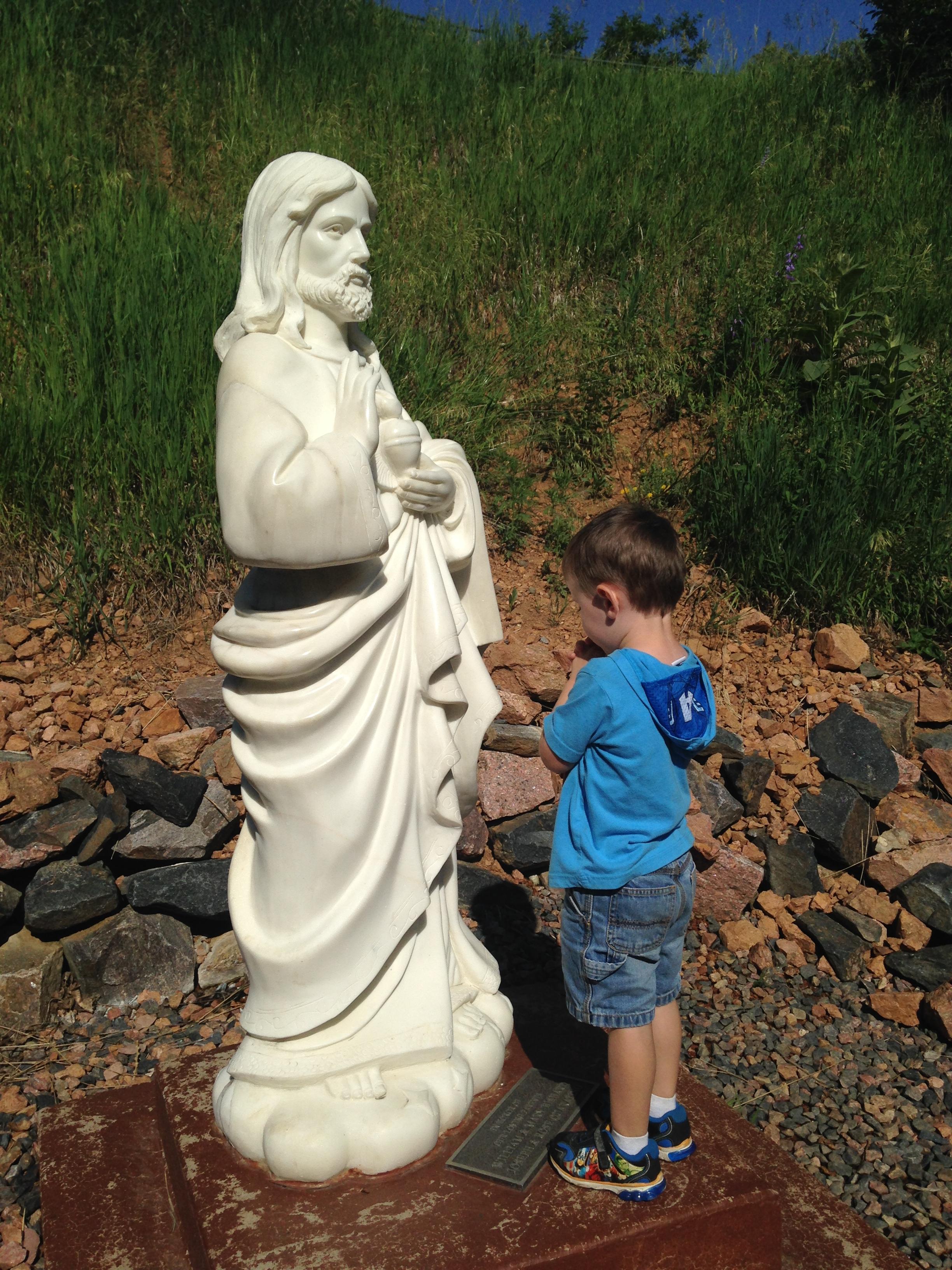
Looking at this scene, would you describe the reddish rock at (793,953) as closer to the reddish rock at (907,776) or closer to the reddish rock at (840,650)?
the reddish rock at (907,776)

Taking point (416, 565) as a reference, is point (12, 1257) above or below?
below

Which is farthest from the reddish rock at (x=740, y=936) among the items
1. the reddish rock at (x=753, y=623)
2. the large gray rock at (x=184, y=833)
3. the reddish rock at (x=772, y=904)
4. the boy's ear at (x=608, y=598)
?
the boy's ear at (x=608, y=598)

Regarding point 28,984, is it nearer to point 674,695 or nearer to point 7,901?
point 7,901

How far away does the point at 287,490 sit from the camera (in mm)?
1979

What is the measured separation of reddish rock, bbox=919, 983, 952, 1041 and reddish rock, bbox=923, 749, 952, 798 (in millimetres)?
1423

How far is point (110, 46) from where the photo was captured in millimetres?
7797

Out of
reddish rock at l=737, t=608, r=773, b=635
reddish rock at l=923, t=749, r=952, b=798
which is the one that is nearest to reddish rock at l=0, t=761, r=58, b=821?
reddish rock at l=737, t=608, r=773, b=635

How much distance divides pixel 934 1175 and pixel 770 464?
3580 millimetres

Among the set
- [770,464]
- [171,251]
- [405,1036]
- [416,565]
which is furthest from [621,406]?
[405,1036]

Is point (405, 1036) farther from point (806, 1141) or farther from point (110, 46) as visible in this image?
point (110, 46)

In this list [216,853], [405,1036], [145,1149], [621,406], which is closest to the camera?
[405,1036]

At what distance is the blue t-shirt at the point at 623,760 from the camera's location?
7.18 feet

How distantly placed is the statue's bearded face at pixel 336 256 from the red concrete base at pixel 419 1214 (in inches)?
74.9

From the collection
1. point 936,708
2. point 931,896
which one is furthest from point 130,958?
point 936,708
